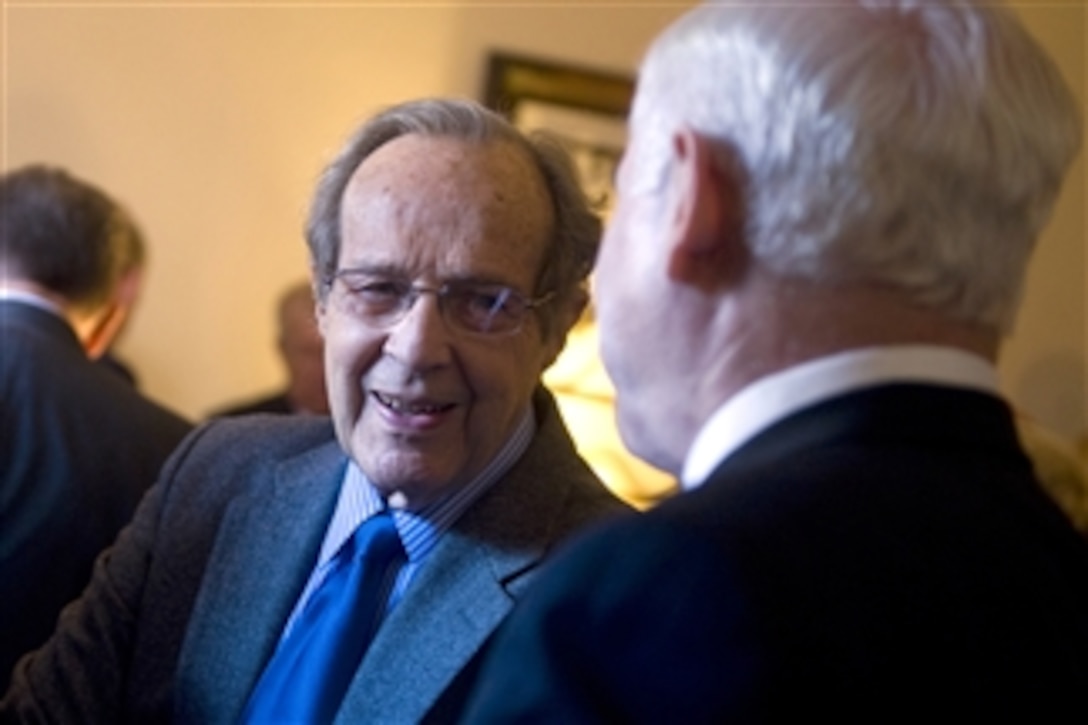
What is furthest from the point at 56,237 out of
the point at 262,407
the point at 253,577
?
the point at 262,407

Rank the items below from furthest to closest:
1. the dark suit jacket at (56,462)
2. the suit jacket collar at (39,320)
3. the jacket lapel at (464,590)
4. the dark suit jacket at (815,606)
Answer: the suit jacket collar at (39,320) → the dark suit jacket at (56,462) → the jacket lapel at (464,590) → the dark suit jacket at (815,606)

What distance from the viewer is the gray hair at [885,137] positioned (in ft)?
2.92

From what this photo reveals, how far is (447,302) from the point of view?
5.24 ft

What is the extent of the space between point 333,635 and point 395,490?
154 mm

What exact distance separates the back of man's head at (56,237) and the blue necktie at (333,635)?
1205mm

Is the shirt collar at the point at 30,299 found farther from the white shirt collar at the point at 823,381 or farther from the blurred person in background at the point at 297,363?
the white shirt collar at the point at 823,381

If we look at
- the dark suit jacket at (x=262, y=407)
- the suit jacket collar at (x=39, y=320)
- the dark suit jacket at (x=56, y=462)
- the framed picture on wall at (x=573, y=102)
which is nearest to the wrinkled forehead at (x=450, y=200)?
the dark suit jacket at (x=56, y=462)

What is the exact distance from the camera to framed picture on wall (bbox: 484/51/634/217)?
391 cm

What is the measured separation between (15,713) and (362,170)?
661mm

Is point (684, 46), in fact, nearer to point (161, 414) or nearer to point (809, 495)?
point (809, 495)

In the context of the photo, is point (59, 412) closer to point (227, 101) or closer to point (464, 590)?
point (464, 590)

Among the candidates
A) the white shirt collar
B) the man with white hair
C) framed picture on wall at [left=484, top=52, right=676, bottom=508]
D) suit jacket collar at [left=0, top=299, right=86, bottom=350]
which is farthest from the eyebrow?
framed picture on wall at [left=484, top=52, right=676, bottom=508]

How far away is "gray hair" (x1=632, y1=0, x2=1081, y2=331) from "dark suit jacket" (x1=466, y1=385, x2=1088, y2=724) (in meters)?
0.10

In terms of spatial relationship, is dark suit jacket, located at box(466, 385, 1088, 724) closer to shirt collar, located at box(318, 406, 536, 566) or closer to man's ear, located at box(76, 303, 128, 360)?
shirt collar, located at box(318, 406, 536, 566)
